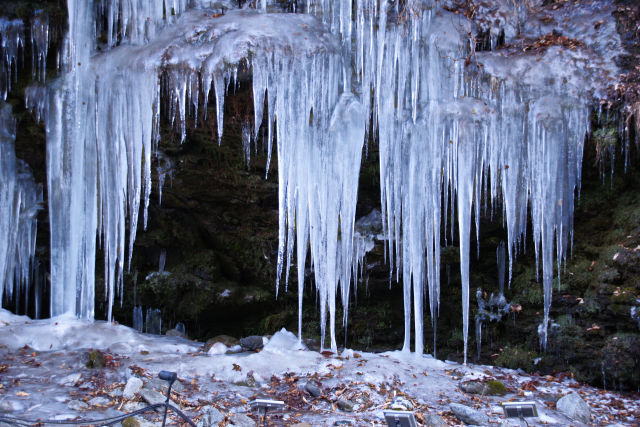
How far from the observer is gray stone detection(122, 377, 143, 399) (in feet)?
14.5

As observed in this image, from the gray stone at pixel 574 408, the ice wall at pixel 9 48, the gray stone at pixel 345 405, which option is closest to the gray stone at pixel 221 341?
the gray stone at pixel 345 405

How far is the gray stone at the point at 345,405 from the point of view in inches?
184

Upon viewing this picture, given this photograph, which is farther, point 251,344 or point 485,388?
point 251,344

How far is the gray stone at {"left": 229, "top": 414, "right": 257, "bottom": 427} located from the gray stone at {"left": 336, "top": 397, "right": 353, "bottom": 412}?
0.88 m

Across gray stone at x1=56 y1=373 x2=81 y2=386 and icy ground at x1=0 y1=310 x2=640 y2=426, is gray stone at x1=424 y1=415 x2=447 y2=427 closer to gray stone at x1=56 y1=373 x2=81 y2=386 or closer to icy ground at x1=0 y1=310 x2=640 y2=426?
icy ground at x1=0 y1=310 x2=640 y2=426

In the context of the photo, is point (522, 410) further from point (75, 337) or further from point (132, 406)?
point (75, 337)

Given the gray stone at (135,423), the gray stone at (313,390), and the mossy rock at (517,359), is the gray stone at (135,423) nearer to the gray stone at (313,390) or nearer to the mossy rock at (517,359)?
the gray stone at (313,390)

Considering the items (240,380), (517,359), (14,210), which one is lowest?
(517,359)

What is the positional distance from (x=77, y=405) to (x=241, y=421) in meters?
1.28

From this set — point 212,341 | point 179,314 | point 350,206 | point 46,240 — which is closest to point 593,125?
point 350,206

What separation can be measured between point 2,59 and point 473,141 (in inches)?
224

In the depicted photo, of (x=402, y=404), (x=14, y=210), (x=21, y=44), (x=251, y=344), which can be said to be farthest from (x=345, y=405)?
(x=14, y=210)

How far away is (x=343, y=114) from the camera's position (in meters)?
6.20

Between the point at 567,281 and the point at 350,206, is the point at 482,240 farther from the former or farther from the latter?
the point at 350,206
